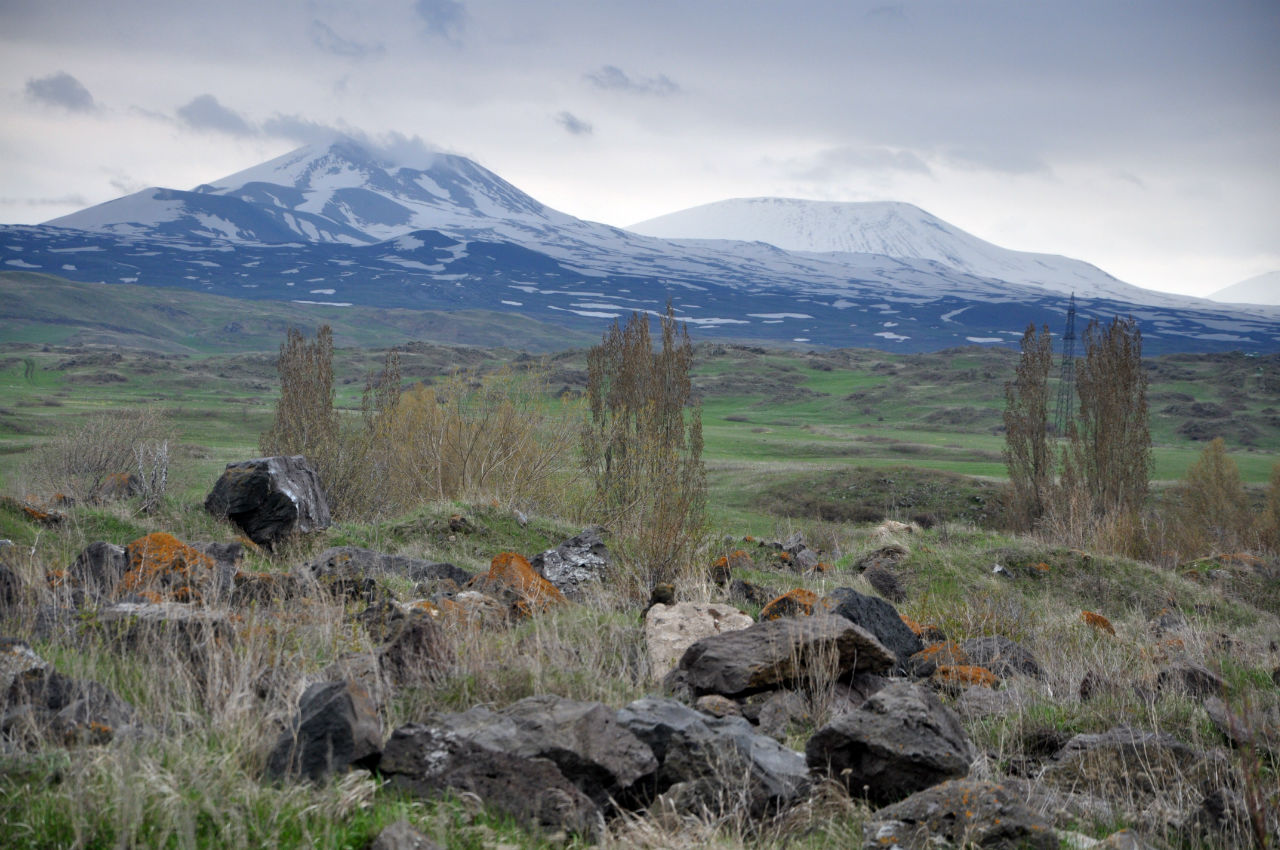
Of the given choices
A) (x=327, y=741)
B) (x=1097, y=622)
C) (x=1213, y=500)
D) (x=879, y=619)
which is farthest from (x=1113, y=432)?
(x=327, y=741)

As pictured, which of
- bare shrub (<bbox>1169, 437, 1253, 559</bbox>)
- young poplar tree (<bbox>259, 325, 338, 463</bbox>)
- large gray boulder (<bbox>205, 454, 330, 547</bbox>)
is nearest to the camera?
large gray boulder (<bbox>205, 454, 330, 547</bbox>)

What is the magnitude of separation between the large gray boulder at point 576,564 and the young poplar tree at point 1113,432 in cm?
1913

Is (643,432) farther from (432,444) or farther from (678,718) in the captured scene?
(678,718)

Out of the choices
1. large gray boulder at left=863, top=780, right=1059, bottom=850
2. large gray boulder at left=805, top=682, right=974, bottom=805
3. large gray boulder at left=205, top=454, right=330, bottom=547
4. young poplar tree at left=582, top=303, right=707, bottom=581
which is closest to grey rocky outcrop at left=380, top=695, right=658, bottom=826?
large gray boulder at left=805, top=682, right=974, bottom=805

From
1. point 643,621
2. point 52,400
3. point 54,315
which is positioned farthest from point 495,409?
point 54,315

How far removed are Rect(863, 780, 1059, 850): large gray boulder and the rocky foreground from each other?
1 centimetres

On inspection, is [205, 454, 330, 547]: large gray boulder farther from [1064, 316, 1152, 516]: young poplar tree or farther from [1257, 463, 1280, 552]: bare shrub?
[1257, 463, 1280, 552]: bare shrub

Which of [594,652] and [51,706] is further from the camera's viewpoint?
[594,652]

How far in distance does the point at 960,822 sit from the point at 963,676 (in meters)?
3.47

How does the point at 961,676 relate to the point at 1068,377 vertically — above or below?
above

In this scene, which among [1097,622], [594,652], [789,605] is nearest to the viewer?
[594,652]

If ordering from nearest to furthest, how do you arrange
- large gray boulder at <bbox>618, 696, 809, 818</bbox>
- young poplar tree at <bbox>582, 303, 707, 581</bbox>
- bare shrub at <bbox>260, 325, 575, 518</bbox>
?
large gray boulder at <bbox>618, 696, 809, 818</bbox>, young poplar tree at <bbox>582, 303, 707, 581</bbox>, bare shrub at <bbox>260, 325, 575, 518</bbox>

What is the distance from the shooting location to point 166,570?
310 inches

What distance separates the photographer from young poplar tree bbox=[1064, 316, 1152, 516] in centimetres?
2583
